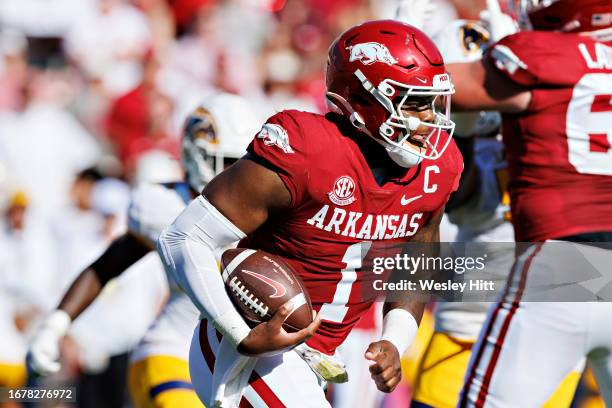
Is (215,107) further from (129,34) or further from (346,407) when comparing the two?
(129,34)

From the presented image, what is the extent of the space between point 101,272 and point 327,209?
1.67m

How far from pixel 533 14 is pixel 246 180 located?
172 cm

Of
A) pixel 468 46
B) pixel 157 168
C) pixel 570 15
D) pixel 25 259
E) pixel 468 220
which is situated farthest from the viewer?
pixel 25 259

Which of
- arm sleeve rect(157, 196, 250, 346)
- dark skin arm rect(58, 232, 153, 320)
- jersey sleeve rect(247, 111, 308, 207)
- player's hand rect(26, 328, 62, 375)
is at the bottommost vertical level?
player's hand rect(26, 328, 62, 375)

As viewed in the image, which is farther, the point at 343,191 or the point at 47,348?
the point at 47,348

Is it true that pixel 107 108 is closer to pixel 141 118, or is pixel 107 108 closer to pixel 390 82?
pixel 141 118

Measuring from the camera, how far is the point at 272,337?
11.0ft

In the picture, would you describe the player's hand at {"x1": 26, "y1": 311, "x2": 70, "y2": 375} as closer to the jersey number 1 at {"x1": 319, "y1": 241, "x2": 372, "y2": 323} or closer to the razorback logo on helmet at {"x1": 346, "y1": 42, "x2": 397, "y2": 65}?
the jersey number 1 at {"x1": 319, "y1": 241, "x2": 372, "y2": 323}

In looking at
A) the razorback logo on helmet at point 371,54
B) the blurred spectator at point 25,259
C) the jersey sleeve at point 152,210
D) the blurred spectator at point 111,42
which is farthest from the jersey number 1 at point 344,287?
the blurred spectator at point 111,42

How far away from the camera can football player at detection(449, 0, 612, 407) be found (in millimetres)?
4000

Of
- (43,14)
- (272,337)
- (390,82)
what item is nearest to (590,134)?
(390,82)

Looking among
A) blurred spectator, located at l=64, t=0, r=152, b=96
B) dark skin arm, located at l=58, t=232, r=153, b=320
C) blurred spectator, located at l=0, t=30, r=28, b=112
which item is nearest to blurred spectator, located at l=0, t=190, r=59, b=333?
blurred spectator, located at l=0, t=30, r=28, b=112

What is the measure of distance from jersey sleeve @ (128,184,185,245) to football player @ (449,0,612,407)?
4.46 ft

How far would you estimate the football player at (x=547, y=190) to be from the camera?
400 cm
